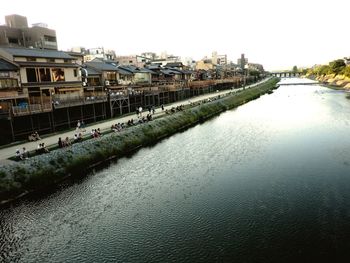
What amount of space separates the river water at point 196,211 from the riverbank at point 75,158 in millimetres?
1473

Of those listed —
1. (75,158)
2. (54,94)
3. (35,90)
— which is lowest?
(75,158)

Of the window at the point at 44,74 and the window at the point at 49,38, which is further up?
the window at the point at 49,38

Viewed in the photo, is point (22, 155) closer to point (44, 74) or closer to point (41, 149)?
point (41, 149)

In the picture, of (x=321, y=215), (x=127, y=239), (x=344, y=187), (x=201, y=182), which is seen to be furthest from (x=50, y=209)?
(x=344, y=187)

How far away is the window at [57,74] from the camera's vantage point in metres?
40.9

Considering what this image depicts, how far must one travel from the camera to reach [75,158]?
28219 millimetres

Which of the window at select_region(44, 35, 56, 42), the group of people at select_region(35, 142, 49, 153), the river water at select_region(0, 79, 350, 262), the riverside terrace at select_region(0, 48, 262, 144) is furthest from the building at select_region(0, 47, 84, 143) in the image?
the window at select_region(44, 35, 56, 42)

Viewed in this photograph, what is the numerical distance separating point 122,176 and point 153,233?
34.8 feet

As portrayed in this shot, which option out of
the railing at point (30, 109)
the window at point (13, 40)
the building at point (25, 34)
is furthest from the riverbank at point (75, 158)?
the window at point (13, 40)

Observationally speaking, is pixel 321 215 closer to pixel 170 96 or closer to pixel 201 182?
pixel 201 182

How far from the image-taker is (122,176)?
27188 millimetres

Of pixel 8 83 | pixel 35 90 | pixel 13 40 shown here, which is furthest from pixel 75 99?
pixel 13 40

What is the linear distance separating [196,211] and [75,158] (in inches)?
568

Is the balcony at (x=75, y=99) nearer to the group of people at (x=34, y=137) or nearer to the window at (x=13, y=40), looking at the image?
the group of people at (x=34, y=137)
